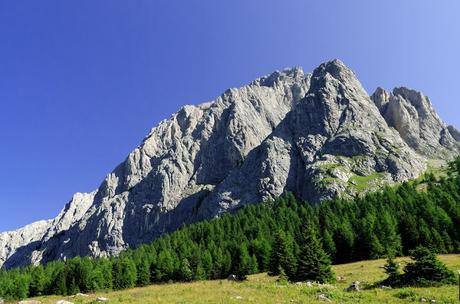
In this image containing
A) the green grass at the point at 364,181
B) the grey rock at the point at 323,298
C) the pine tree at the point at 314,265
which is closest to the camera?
the grey rock at the point at 323,298

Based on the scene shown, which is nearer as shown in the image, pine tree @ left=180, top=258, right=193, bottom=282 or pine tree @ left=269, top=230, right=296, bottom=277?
pine tree @ left=269, top=230, right=296, bottom=277

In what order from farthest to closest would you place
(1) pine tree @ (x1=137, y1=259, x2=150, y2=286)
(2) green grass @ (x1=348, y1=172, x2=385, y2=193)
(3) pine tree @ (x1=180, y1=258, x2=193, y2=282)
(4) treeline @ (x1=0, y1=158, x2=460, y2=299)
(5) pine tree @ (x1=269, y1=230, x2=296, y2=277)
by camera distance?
(2) green grass @ (x1=348, y1=172, x2=385, y2=193)
(1) pine tree @ (x1=137, y1=259, x2=150, y2=286)
(3) pine tree @ (x1=180, y1=258, x2=193, y2=282)
(4) treeline @ (x1=0, y1=158, x2=460, y2=299)
(5) pine tree @ (x1=269, y1=230, x2=296, y2=277)

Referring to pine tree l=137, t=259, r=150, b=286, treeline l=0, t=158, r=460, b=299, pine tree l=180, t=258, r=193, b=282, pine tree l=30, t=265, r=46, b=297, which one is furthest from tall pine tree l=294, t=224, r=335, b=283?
pine tree l=30, t=265, r=46, b=297

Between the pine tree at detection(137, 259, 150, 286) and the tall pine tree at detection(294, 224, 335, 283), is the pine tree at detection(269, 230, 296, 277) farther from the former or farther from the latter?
the pine tree at detection(137, 259, 150, 286)

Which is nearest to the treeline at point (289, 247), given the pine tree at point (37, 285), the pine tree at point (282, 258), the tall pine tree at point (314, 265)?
the pine tree at point (37, 285)

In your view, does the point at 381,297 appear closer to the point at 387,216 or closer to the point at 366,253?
the point at 366,253

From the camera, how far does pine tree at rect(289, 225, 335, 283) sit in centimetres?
4628

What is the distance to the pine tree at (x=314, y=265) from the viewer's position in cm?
4628

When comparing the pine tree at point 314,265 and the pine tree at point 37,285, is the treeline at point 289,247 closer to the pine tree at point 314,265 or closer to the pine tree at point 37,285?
the pine tree at point 37,285

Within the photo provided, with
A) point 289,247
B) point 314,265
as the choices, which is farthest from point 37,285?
point 314,265

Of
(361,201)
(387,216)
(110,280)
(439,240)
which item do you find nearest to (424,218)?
(387,216)

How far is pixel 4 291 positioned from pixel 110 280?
1279 inches

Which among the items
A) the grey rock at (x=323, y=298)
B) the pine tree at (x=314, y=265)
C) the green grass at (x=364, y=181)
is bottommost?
the grey rock at (x=323, y=298)

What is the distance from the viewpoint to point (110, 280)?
9731 cm
